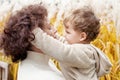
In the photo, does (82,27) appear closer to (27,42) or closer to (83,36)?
(83,36)

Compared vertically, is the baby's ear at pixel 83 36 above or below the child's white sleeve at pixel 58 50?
above

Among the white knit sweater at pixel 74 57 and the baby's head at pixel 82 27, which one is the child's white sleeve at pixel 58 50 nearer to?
the white knit sweater at pixel 74 57

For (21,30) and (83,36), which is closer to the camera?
(21,30)

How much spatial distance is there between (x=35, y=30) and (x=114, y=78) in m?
0.90

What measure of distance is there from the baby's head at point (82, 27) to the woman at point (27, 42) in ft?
0.40

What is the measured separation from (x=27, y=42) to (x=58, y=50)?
183mm

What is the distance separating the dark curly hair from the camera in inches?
54.0

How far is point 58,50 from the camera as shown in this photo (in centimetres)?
130

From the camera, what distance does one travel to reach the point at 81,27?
58.2 inches

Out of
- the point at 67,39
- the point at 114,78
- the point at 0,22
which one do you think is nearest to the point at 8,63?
the point at 0,22

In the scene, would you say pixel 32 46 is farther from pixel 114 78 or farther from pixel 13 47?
pixel 114 78

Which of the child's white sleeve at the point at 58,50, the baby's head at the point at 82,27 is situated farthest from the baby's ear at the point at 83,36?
the child's white sleeve at the point at 58,50

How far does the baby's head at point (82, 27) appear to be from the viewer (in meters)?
1.48

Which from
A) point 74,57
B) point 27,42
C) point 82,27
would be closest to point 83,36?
point 82,27
